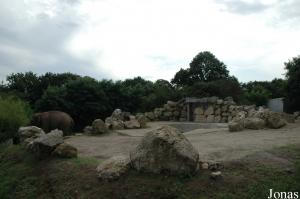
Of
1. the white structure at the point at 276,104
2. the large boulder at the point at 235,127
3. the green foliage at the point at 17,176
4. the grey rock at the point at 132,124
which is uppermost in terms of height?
the white structure at the point at 276,104

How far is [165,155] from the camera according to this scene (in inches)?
235

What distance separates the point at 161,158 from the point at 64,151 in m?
2.48

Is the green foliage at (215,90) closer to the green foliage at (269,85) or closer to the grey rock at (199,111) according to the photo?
the grey rock at (199,111)

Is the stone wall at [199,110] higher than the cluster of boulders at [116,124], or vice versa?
the stone wall at [199,110]

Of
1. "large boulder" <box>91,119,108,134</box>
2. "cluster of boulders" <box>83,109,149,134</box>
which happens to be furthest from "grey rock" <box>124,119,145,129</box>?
"large boulder" <box>91,119,108,134</box>

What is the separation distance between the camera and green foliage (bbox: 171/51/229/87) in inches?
1462

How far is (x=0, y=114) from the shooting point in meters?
11.9

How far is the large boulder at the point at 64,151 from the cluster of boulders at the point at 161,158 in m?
1.49

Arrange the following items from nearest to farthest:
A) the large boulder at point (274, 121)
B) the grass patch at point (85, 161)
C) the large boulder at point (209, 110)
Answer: the grass patch at point (85, 161) < the large boulder at point (274, 121) < the large boulder at point (209, 110)

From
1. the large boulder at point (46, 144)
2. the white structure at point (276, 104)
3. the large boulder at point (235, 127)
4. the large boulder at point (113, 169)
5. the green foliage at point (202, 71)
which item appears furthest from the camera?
the green foliage at point (202, 71)

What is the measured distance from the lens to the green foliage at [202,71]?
3712cm

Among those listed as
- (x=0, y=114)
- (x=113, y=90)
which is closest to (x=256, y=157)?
(x=0, y=114)

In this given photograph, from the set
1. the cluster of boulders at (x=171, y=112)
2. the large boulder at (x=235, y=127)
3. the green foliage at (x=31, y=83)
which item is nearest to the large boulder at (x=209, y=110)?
the cluster of boulders at (x=171, y=112)

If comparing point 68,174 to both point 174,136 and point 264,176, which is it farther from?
Result: point 264,176
